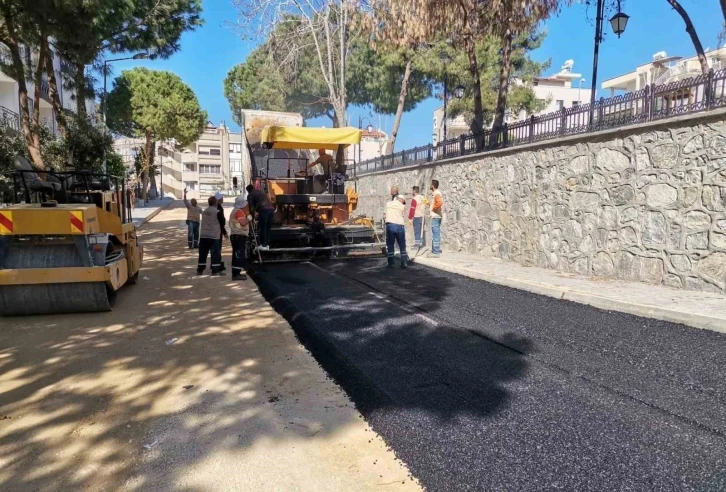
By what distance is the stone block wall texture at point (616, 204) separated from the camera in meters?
6.52

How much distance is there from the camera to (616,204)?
7.78 m

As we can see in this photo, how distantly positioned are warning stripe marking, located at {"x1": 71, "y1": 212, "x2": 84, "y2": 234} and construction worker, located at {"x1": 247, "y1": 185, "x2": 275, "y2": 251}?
405cm

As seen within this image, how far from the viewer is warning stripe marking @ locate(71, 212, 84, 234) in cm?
589

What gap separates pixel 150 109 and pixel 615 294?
1548 inches

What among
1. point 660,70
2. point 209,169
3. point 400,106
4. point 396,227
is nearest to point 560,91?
point 660,70

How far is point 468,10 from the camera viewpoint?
1161 centimetres

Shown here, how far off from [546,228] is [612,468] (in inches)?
278

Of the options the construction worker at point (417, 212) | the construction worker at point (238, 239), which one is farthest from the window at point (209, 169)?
the construction worker at point (238, 239)

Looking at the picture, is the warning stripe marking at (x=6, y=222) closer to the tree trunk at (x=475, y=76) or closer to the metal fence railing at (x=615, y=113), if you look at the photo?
the metal fence railing at (x=615, y=113)

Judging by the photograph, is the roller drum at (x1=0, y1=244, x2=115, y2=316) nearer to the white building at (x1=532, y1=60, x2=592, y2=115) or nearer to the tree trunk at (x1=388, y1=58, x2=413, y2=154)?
the tree trunk at (x1=388, y1=58, x2=413, y2=154)

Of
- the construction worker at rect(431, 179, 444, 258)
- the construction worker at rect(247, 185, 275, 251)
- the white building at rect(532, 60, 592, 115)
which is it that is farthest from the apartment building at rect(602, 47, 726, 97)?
the construction worker at rect(247, 185, 275, 251)

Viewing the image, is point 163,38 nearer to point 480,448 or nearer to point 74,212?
point 74,212

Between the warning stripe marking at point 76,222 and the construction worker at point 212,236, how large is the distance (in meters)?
3.19

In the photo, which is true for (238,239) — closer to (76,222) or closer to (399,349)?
(76,222)
